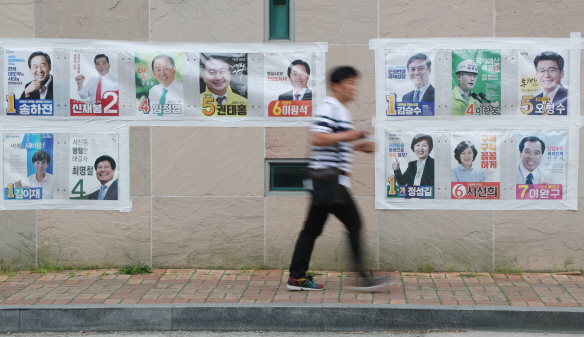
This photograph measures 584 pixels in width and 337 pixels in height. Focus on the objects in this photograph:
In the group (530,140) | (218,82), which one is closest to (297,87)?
(218,82)

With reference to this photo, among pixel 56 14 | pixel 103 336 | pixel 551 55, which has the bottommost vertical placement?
pixel 103 336

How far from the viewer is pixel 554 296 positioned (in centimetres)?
507

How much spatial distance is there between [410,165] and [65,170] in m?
3.57

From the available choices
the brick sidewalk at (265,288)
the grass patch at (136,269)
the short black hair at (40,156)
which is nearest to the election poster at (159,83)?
the short black hair at (40,156)

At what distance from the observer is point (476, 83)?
5.97 meters

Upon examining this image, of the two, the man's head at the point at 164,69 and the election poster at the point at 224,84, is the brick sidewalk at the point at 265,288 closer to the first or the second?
the election poster at the point at 224,84

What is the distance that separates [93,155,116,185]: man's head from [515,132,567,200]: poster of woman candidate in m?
4.13

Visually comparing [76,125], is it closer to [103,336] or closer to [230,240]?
[230,240]

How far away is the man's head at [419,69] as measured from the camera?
5988 mm

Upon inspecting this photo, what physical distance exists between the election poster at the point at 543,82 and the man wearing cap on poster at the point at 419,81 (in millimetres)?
894

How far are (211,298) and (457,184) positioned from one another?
272cm

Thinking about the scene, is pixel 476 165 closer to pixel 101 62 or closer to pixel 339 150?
pixel 339 150

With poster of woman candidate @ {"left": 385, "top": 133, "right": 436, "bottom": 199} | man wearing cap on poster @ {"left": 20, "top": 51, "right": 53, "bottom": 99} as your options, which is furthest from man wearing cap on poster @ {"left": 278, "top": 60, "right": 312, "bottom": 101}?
man wearing cap on poster @ {"left": 20, "top": 51, "right": 53, "bottom": 99}

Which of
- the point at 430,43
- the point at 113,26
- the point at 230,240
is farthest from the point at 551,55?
the point at 113,26
